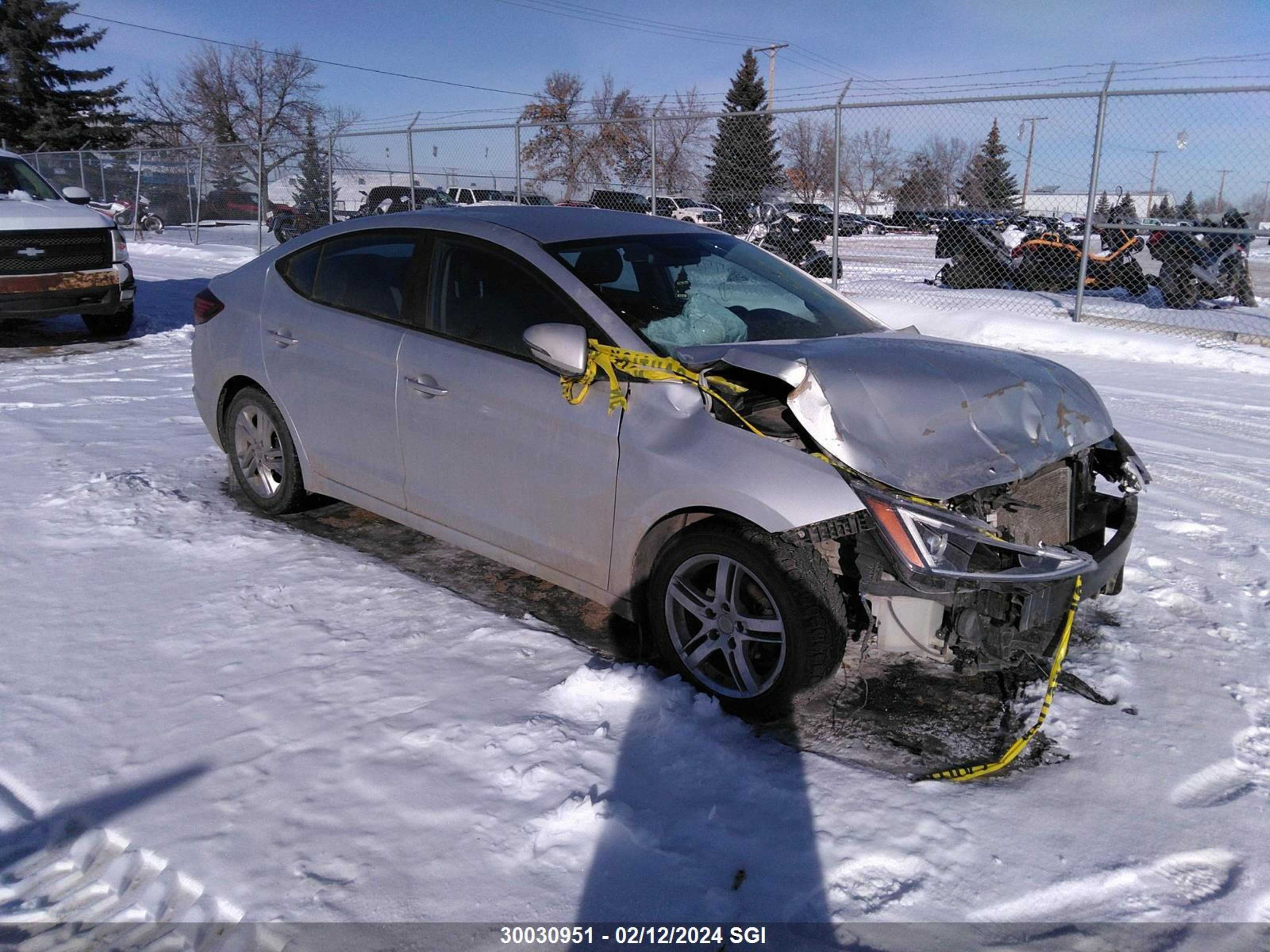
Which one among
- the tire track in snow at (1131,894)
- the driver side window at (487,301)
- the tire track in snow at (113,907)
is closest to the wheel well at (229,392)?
the driver side window at (487,301)

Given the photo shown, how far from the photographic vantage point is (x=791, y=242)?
14.8 metres

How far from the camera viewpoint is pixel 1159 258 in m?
13.6

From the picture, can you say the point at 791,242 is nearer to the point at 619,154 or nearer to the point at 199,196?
the point at 619,154

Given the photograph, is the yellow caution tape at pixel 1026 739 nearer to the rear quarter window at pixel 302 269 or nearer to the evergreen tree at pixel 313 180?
the rear quarter window at pixel 302 269

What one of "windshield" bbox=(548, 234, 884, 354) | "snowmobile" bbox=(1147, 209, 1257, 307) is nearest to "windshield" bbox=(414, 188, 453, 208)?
"snowmobile" bbox=(1147, 209, 1257, 307)

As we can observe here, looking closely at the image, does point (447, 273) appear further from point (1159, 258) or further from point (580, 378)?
point (1159, 258)

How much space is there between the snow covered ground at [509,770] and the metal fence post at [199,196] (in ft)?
64.5

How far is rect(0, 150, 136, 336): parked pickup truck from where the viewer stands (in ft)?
30.8

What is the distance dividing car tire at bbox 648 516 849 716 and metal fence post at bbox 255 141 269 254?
1791 cm

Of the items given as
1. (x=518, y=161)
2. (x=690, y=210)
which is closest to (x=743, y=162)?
(x=690, y=210)

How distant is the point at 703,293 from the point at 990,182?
34.2 feet

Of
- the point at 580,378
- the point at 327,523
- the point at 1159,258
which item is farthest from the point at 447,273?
the point at 1159,258

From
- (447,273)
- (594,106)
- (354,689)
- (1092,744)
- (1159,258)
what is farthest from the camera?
(594,106)

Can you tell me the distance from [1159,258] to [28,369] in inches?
542
